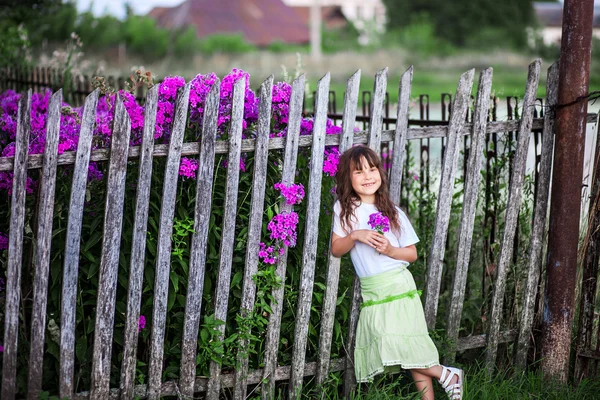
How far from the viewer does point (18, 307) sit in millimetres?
3232

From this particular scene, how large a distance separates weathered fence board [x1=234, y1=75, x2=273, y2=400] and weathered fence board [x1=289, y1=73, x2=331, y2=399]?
234 millimetres

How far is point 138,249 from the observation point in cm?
333

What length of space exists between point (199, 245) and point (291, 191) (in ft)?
1.60

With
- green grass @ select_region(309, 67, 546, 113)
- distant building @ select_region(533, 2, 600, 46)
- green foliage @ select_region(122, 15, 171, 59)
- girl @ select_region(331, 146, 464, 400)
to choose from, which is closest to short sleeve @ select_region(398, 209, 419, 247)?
girl @ select_region(331, 146, 464, 400)

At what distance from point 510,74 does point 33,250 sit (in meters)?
27.3

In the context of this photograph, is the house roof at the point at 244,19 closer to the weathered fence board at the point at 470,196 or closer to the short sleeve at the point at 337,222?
the weathered fence board at the point at 470,196

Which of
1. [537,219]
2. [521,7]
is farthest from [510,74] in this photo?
[537,219]

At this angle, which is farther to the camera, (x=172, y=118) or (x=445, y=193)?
(x=445, y=193)

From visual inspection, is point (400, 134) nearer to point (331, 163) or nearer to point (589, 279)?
point (331, 163)

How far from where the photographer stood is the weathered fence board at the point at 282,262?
3492 millimetres

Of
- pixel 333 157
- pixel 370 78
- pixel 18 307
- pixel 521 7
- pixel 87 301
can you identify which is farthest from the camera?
pixel 521 7

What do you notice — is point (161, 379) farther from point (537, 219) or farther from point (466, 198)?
point (537, 219)

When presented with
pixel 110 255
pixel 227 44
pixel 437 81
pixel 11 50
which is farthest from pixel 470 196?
pixel 227 44

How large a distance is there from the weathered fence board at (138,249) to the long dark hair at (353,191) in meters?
0.90
